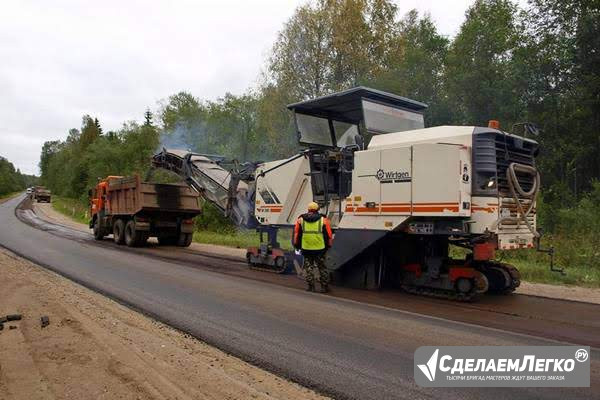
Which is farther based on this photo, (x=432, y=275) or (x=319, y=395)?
(x=432, y=275)

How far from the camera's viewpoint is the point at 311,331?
6.01 metres

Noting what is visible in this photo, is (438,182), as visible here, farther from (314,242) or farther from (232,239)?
(232,239)

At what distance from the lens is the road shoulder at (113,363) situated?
4.02 metres

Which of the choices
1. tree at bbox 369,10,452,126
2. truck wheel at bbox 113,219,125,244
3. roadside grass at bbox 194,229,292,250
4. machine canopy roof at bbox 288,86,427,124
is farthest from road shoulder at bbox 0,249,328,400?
tree at bbox 369,10,452,126

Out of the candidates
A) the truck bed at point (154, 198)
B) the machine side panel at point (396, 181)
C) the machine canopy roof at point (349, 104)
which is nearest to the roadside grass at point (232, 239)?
the truck bed at point (154, 198)

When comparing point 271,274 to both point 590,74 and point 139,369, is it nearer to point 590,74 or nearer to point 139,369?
point 139,369

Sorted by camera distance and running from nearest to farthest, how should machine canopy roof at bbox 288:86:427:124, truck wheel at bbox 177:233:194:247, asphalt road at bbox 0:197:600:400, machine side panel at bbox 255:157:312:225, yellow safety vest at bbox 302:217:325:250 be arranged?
asphalt road at bbox 0:197:600:400, yellow safety vest at bbox 302:217:325:250, machine canopy roof at bbox 288:86:427:124, machine side panel at bbox 255:157:312:225, truck wheel at bbox 177:233:194:247

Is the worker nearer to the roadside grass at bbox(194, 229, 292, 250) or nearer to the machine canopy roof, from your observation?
the machine canopy roof

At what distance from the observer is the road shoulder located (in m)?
4.02

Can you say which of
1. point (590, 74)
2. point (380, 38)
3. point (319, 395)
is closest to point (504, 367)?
point (319, 395)

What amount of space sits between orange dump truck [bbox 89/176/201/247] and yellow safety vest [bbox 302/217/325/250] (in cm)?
743

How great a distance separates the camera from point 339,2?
94.7 ft

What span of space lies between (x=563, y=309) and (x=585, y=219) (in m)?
9.37

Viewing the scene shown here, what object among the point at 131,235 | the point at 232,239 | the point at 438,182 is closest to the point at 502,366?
the point at 438,182
